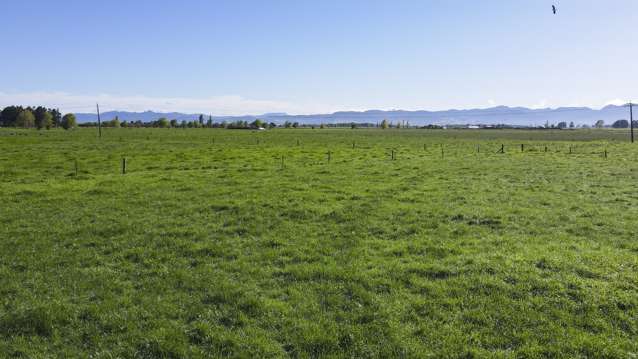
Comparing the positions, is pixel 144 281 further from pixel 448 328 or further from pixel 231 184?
pixel 231 184

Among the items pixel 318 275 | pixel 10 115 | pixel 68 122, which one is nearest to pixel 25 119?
pixel 10 115

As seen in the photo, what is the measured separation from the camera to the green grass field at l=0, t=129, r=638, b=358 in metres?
7.93

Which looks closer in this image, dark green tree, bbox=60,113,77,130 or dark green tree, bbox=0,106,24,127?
dark green tree, bbox=60,113,77,130

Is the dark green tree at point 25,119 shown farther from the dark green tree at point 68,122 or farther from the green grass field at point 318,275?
the green grass field at point 318,275

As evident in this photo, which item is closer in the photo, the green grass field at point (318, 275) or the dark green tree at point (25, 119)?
the green grass field at point (318, 275)

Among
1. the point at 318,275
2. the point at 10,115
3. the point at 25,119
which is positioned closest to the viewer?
the point at 318,275

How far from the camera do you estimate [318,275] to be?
1121 centimetres

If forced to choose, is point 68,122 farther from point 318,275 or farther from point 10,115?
point 318,275

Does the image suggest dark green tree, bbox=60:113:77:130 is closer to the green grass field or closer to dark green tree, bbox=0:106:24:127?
dark green tree, bbox=0:106:24:127

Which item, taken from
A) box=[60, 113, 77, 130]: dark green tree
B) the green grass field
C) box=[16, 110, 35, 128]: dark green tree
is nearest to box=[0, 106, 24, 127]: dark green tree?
box=[16, 110, 35, 128]: dark green tree

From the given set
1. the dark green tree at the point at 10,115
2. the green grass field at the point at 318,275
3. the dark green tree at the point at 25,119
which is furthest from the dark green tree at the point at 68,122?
the green grass field at the point at 318,275

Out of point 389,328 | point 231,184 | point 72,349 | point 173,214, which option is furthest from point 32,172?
point 389,328

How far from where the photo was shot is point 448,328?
27.2 feet

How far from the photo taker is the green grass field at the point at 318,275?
7.93 m
